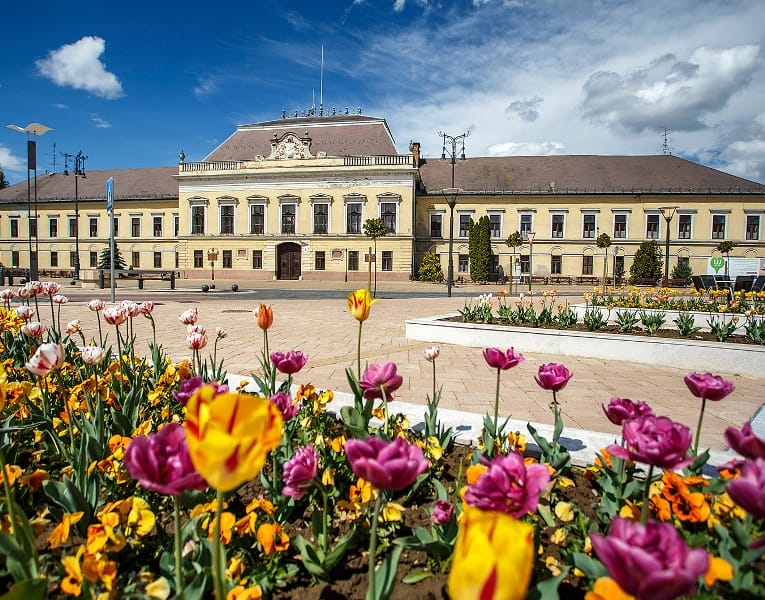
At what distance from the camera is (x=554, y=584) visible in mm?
1140

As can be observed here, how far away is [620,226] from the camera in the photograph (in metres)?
38.5

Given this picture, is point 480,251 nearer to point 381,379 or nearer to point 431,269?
point 431,269

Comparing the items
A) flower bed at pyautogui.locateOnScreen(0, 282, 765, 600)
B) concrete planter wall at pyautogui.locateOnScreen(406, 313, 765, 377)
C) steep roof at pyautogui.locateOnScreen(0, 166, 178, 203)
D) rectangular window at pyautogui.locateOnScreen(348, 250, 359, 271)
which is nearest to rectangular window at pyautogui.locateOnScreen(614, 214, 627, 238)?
rectangular window at pyautogui.locateOnScreen(348, 250, 359, 271)

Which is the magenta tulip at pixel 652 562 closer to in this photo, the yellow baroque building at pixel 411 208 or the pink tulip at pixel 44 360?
the pink tulip at pixel 44 360

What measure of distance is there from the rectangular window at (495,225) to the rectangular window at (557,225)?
4.40 m

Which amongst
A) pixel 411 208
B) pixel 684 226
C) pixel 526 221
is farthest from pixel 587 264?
pixel 411 208

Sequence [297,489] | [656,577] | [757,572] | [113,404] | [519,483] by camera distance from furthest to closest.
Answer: [113,404]
[297,489]
[757,572]
[519,483]
[656,577]

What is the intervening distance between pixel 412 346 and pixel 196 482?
6.78m

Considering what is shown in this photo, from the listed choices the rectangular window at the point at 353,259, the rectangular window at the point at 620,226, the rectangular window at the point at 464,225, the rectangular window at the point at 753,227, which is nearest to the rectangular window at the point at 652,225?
the rectangular window at the point at 620,226

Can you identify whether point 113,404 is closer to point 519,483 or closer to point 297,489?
point 297,489

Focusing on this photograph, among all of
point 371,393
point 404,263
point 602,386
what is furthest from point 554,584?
point 404,263

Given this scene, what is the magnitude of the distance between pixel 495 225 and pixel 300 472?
4001cm

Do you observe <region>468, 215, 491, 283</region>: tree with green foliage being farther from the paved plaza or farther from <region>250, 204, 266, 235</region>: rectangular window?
the paved plaza

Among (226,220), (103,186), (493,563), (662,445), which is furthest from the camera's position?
(103,186)
